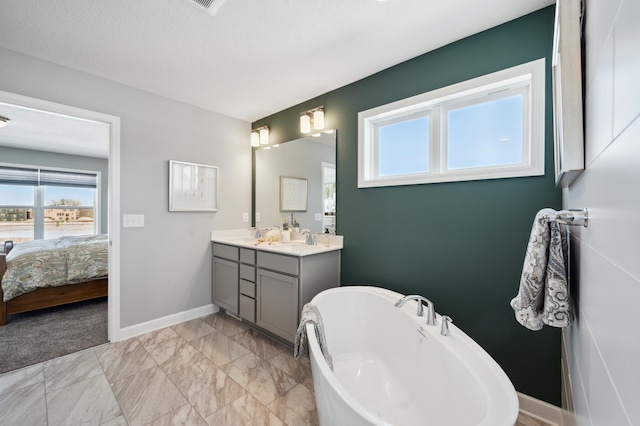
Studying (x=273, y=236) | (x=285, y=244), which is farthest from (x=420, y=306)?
(x=273, y=236)

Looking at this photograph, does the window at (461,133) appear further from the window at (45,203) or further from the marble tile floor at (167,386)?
the window at (45,203)

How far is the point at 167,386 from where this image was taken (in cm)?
183

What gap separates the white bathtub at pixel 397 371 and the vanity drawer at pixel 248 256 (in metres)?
0.93

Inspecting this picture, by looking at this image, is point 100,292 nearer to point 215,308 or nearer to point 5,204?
point 215,308

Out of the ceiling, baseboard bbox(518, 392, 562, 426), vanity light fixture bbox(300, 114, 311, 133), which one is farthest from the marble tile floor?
the ceiling

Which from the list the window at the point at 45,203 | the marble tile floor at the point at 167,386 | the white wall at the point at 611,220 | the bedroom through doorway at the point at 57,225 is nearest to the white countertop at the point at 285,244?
the marble tile floor at the point at 167,386

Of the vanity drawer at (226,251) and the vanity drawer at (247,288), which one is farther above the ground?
the vanity drawer at (226,251)

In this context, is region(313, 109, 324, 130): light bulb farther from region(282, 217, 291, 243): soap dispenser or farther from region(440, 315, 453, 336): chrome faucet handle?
region(440, 315, 453, 336): chrome faucet handle

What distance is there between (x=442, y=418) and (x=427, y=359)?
26 centimetres

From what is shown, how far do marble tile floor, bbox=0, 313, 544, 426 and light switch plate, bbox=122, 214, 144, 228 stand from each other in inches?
42.7

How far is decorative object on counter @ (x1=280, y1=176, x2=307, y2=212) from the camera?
9.53 ft

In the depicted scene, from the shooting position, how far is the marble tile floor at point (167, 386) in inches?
61.5

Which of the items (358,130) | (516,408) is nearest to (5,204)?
(358,130)

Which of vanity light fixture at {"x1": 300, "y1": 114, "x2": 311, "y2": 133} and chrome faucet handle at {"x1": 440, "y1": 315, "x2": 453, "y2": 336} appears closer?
chrome faucet handle at {"x1": 440, "y1": 315, "x2": 453, "y2": 336}
